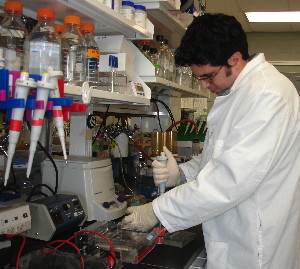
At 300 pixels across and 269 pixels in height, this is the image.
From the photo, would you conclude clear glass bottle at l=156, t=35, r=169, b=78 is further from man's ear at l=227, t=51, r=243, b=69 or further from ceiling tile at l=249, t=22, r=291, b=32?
ceiling tile at l=249, t=22, r=291, b=32

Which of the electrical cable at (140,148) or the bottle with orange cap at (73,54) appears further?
the electrical cable at (140,148)

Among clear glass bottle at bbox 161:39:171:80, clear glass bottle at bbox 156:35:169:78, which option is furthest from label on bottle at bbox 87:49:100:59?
clear glass bottle at bbox 161:39:171:80

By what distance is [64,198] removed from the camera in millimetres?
1578

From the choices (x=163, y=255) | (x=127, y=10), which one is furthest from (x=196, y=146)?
(x=163, y=255)

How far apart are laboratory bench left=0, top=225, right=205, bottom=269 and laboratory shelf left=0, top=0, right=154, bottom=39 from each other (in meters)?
0.88

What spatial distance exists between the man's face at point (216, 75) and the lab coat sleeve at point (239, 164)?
26 cm

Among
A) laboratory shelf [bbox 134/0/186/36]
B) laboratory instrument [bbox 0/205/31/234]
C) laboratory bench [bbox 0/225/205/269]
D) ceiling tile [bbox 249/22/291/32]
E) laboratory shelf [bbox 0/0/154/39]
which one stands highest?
ceiling tile [bbox 249/22/291/32]

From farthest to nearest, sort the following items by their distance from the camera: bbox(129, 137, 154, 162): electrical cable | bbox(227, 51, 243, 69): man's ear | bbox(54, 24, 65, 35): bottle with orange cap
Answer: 1. bbox(129, 137, 154, 162): electrical cable
2. bbox(227, 51, 243, 69): man's ear
3. bbox(54, 24, 65, 35): bottle with orange cap

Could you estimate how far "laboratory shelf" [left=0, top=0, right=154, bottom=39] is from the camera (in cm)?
131

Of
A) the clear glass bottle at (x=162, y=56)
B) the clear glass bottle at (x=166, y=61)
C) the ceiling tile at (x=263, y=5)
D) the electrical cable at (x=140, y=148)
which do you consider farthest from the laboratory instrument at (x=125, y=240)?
the ceiling tile at (x=263, y=5)

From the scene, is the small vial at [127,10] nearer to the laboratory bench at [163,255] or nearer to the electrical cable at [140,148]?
the laboratory bench at [163,255]

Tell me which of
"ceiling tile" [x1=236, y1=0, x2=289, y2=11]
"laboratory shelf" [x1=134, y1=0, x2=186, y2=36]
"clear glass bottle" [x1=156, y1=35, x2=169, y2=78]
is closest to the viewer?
"laboratory shelf" [x1=134, y1=0, x2=186, y2=36]

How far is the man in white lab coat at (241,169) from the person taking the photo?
4.24 feet

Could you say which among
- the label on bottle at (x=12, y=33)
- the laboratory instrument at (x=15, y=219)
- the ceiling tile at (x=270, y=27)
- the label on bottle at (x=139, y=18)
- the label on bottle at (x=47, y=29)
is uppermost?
the ceiling tile at (x=270, y=27)
